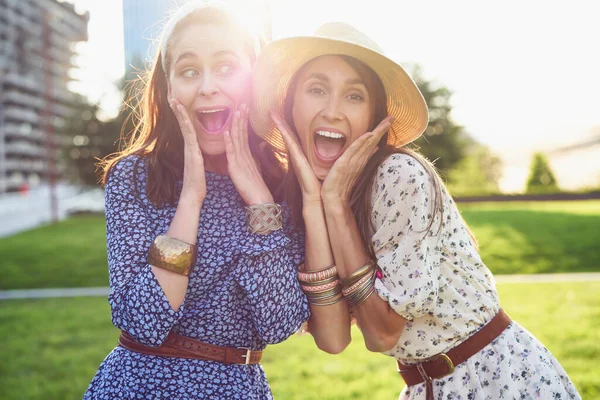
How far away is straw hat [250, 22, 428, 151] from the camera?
2549 millimetres

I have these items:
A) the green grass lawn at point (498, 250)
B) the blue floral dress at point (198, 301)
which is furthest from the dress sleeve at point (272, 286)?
the green grass lawn at point (498, 250)

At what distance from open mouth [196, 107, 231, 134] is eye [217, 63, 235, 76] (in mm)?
154

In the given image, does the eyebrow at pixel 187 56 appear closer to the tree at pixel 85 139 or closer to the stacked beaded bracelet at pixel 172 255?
the stacked beaded bracelet at pixel 172 255

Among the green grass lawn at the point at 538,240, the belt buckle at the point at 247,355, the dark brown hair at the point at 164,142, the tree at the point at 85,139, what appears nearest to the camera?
the belt buckle at the point at 247,355

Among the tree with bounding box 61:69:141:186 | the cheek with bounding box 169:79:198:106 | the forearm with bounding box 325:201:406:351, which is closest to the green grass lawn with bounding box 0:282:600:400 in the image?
the forearm with bounding box 325:201:406:351

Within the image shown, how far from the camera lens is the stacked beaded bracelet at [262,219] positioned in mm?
2434

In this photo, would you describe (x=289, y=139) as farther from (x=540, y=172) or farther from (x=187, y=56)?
(x=540, y=172)

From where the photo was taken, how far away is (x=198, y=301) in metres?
2.37

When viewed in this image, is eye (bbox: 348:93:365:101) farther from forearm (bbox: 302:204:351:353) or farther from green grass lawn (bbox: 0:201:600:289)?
green grass lawn (bbox: 0:201:600:289)

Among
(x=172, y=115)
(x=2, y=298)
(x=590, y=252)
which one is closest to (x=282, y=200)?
(x=172, y=115)

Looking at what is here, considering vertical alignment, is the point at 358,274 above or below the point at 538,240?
above

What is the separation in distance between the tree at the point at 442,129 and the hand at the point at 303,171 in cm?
4066

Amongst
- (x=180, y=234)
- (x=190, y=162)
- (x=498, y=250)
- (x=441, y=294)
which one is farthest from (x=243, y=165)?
(x=498, y=250)

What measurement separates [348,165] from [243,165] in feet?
1.51
